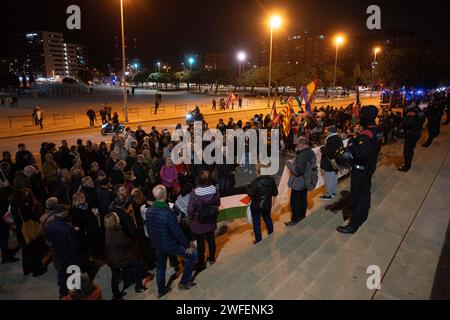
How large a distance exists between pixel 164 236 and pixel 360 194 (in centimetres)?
299

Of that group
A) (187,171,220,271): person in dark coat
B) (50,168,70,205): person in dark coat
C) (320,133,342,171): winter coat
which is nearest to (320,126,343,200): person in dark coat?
(320,133,342,171): winter coat

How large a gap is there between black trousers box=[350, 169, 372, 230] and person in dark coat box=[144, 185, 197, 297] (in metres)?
2.58

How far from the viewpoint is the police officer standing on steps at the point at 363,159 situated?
4895 millimetres

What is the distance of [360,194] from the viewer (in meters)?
5.26

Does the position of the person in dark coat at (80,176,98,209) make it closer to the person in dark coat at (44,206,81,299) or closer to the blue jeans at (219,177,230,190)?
the person in dark coat at (44,206,81,299)

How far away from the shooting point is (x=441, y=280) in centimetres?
410

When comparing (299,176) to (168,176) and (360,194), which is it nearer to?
(360,194)

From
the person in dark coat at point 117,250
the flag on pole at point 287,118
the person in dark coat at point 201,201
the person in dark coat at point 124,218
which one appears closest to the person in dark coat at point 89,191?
the person in dark coat at point 124,218

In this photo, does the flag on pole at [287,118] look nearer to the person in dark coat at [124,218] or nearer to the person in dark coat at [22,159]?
the person in dark coat at [22,159]

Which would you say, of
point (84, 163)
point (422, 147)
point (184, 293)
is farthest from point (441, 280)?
point (422, 147)

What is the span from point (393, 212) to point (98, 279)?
5272mm

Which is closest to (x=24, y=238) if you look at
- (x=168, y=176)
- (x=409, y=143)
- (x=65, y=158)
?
(x=168, y=176)

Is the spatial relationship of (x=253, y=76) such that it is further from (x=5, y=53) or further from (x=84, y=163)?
(x=5, y=53)
